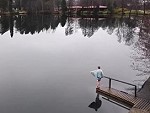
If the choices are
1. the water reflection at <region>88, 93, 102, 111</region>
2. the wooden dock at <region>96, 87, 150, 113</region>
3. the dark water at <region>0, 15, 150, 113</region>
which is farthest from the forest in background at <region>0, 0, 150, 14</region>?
the water reflection at <region>88, 93, 102, 111</region>

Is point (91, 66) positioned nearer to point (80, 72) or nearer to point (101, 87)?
point (80, 72)

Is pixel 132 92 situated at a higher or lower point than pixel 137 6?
lower

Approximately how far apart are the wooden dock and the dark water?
0.63 meters

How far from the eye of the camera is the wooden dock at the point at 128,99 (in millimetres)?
19312

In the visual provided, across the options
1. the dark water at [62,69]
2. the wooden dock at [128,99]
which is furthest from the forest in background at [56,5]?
the wooden dock at [128,99]

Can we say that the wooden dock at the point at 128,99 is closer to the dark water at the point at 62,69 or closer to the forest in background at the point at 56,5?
the dark water at the point at 62,69

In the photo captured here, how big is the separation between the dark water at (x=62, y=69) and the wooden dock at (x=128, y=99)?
2.08 feet

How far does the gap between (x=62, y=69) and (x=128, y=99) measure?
11.5 metres

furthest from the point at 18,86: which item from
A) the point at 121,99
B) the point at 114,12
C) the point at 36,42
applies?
the point at 114,12

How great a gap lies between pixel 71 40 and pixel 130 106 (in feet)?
104

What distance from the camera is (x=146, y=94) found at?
2203 cm

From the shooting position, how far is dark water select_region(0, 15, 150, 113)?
72.9 ft

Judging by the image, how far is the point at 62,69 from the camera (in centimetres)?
3178

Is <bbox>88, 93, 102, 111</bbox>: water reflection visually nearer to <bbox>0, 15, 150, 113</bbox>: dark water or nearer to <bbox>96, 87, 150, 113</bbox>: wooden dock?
<bbox>0, 15, 150, 113</bbox>: dark water
